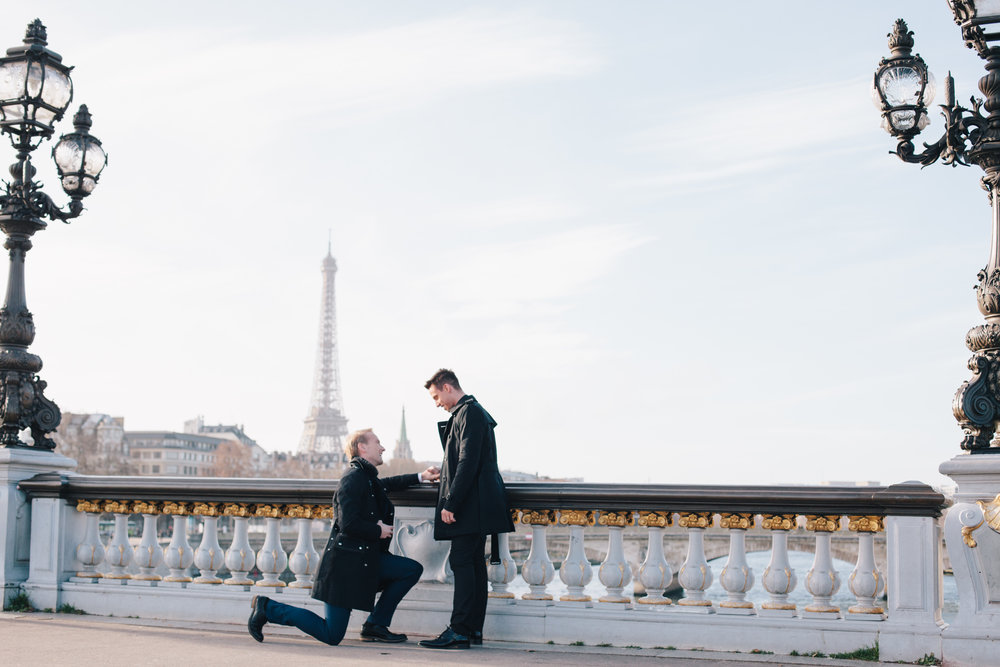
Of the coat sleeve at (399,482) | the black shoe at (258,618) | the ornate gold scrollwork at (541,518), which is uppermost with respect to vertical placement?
the coat sleeve at (399,482)

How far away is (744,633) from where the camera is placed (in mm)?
7844

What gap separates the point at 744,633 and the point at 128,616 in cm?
517

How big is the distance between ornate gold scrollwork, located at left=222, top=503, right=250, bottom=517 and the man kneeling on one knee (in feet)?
4.70

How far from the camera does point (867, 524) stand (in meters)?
7.68

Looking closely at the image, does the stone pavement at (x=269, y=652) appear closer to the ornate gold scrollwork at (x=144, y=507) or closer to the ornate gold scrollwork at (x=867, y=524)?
the ornate gold scrollwork at (x=867, y=524)

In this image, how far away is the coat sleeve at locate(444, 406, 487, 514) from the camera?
7945 mm

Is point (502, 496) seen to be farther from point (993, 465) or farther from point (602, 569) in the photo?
point (993, 465)

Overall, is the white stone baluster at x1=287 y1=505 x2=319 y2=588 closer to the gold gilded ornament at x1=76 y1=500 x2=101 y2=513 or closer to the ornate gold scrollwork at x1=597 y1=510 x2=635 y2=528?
the gold gilded ornament at x1=76 y1=500 x2=101 y2=513

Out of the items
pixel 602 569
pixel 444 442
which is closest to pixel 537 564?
pixel 602 569

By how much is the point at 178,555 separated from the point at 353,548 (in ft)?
7.84

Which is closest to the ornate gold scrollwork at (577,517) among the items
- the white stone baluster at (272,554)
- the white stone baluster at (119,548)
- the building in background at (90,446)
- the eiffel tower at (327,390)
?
the white stone baluster at (272,554)

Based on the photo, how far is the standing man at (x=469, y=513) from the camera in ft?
26.1

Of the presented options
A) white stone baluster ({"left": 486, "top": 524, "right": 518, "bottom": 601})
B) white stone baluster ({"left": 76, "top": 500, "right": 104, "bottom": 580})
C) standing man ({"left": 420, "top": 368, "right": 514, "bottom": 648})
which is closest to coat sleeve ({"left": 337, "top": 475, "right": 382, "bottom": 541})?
standing man ({"left": 420, "top": 368, "right": 514, "bottom": 648})

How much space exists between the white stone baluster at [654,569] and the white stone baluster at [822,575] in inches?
39.2
